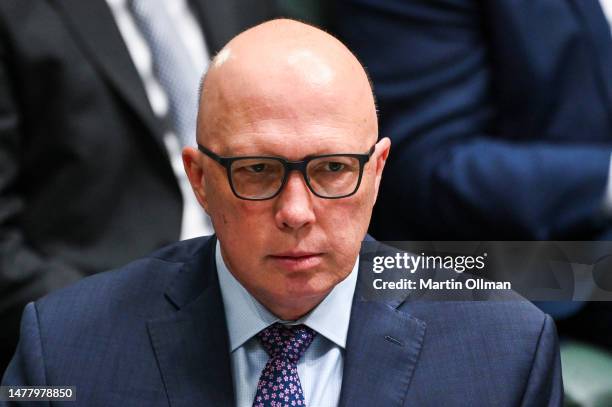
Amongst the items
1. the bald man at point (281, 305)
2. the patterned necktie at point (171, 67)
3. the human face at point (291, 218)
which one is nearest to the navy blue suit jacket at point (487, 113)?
the patterned necktie at point (171, 67)

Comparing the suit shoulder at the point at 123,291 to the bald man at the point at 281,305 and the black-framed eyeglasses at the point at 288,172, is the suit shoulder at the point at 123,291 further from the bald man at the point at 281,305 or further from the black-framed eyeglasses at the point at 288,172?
the black-framed eyeglasses at the point at 288,172

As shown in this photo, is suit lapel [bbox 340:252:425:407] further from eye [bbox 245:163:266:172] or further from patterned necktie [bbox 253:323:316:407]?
eye [bbox 245:163:266:172]

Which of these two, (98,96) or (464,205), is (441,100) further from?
(98,96)

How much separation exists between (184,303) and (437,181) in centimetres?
55

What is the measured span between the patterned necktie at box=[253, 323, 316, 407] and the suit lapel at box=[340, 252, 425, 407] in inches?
1.8

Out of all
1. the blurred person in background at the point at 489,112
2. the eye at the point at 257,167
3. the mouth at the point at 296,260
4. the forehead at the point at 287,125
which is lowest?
the blurred person in background at the point at 489,112

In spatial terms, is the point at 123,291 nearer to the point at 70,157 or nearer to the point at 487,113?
the point at 70,157

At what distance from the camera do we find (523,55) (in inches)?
62.2

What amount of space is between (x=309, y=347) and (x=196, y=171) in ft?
0.70

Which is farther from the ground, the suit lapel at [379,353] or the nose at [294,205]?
the nose at [294,205]

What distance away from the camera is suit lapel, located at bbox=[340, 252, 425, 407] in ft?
3.56

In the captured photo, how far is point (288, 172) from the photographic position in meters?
1.00

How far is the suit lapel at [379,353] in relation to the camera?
3.56 feet

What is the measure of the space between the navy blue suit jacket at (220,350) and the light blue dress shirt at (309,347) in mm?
13
